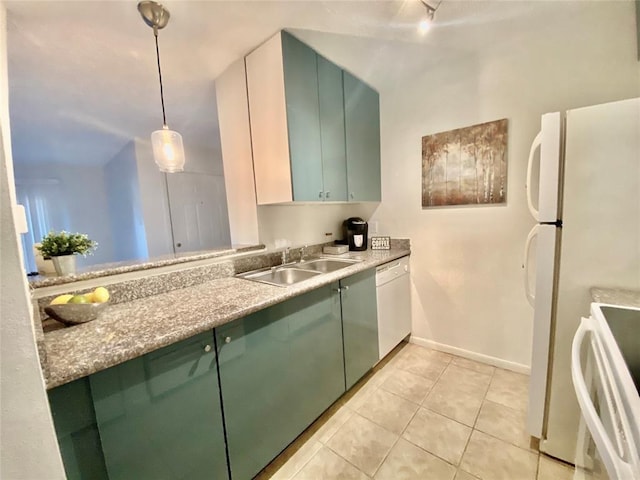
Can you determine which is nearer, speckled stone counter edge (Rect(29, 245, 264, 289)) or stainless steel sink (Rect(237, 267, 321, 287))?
speckled stone counter edge (Rect(29, 245, 264, 289))

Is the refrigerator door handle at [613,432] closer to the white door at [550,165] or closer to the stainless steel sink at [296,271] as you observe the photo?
the white door at [550,165]

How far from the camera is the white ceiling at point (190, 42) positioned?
4.14 ft

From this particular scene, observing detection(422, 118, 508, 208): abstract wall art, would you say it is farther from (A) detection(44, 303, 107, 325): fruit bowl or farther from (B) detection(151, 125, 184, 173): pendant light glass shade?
(A) detection(44, 303, 107, 325): fruit bowl

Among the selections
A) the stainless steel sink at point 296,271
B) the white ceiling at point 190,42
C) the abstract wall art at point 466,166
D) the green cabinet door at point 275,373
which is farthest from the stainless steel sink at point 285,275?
the white ceiling at point 190,42

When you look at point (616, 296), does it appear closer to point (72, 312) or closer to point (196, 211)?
point (72, 312)

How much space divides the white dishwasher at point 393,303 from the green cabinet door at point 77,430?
1.63 metres

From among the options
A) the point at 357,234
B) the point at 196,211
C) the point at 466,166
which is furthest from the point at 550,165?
the point at 196,211

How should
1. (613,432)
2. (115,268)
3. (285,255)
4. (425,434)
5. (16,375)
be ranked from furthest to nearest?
(285,255) < (425,434) < (115,268) < (613,432) < (16,375)

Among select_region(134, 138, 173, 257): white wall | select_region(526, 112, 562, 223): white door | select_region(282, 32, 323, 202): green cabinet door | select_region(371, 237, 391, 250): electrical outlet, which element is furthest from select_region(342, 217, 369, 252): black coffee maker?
select_region(134, 138, 173, 257): white wall

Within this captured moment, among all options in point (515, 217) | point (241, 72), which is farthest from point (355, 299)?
point (241, 72)

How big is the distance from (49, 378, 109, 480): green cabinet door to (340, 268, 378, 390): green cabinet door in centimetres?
120

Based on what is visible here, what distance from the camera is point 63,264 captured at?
3.96 ft

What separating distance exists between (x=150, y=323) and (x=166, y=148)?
0.92m

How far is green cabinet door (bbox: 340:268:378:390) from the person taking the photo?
5.48 feet
